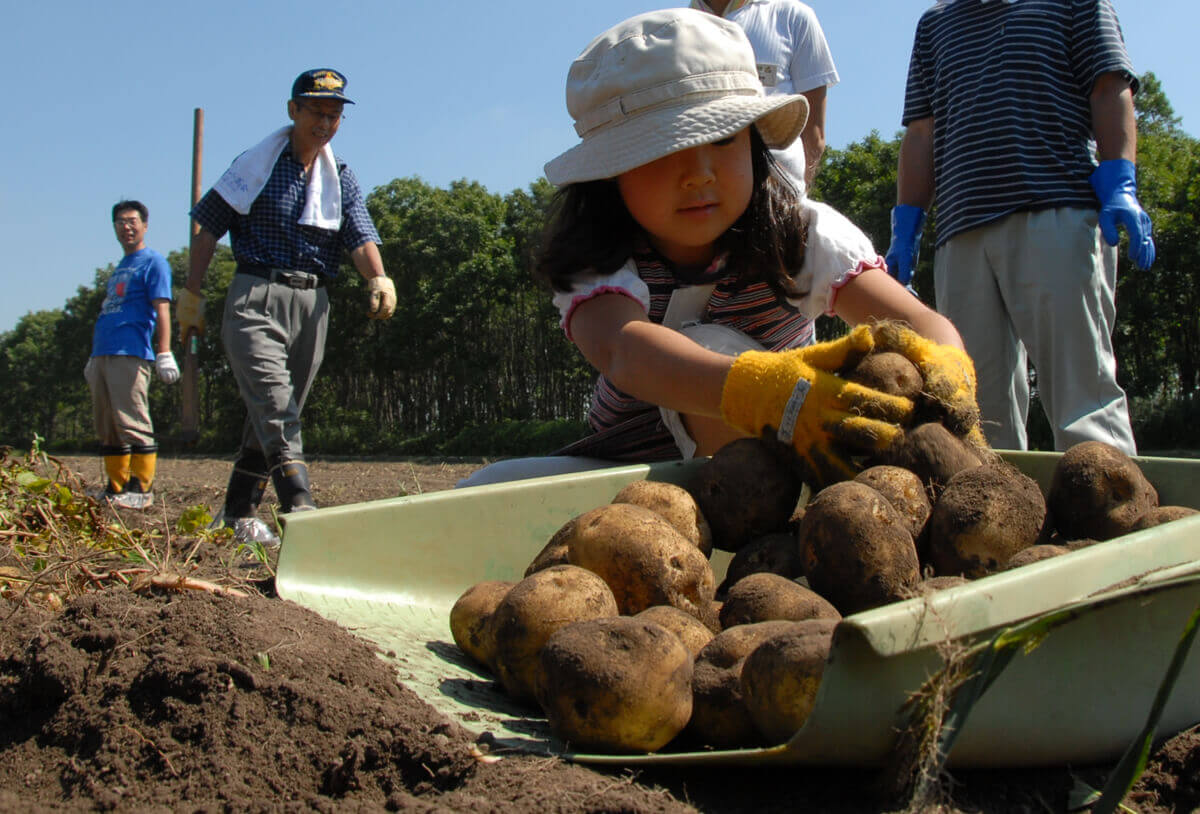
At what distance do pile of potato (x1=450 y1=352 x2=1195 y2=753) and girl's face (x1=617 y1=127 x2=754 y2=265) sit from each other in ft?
2.49

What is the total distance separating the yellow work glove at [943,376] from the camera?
2.14 m

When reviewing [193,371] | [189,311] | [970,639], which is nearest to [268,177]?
[189,311]

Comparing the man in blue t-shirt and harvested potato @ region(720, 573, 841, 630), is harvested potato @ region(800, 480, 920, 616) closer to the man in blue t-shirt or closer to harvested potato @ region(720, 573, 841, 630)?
harvested potato @ region(720, 573, 841, 630)

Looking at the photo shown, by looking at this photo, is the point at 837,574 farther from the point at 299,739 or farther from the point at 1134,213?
the point at 1134,213

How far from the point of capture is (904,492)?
6.41 feet

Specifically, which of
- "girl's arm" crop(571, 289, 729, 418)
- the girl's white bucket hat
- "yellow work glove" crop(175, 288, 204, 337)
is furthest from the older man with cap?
the girl's white bucket hat

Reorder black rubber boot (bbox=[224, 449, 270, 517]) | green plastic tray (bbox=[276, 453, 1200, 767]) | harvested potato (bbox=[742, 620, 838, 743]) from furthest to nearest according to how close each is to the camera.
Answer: black rubber boot (bbox=[224, 449, 270, 517]) → harvested potato (bbox=[742, 620, 838, 743]) → green plastic tray (bbox=[276, 453, 1200, 767])

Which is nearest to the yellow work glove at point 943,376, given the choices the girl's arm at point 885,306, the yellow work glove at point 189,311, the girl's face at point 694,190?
the girl's arm at point 885,306

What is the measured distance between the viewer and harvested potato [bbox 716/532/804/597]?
2008mm

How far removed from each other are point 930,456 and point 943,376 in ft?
0.66

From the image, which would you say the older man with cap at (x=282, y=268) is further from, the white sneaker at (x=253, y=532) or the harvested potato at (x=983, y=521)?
the harvested potato at (x=983, y=521)

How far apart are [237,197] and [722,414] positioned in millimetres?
4187

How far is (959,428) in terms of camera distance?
2164 mm

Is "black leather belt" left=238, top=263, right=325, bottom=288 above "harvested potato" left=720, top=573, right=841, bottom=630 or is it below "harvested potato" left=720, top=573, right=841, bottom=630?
above
